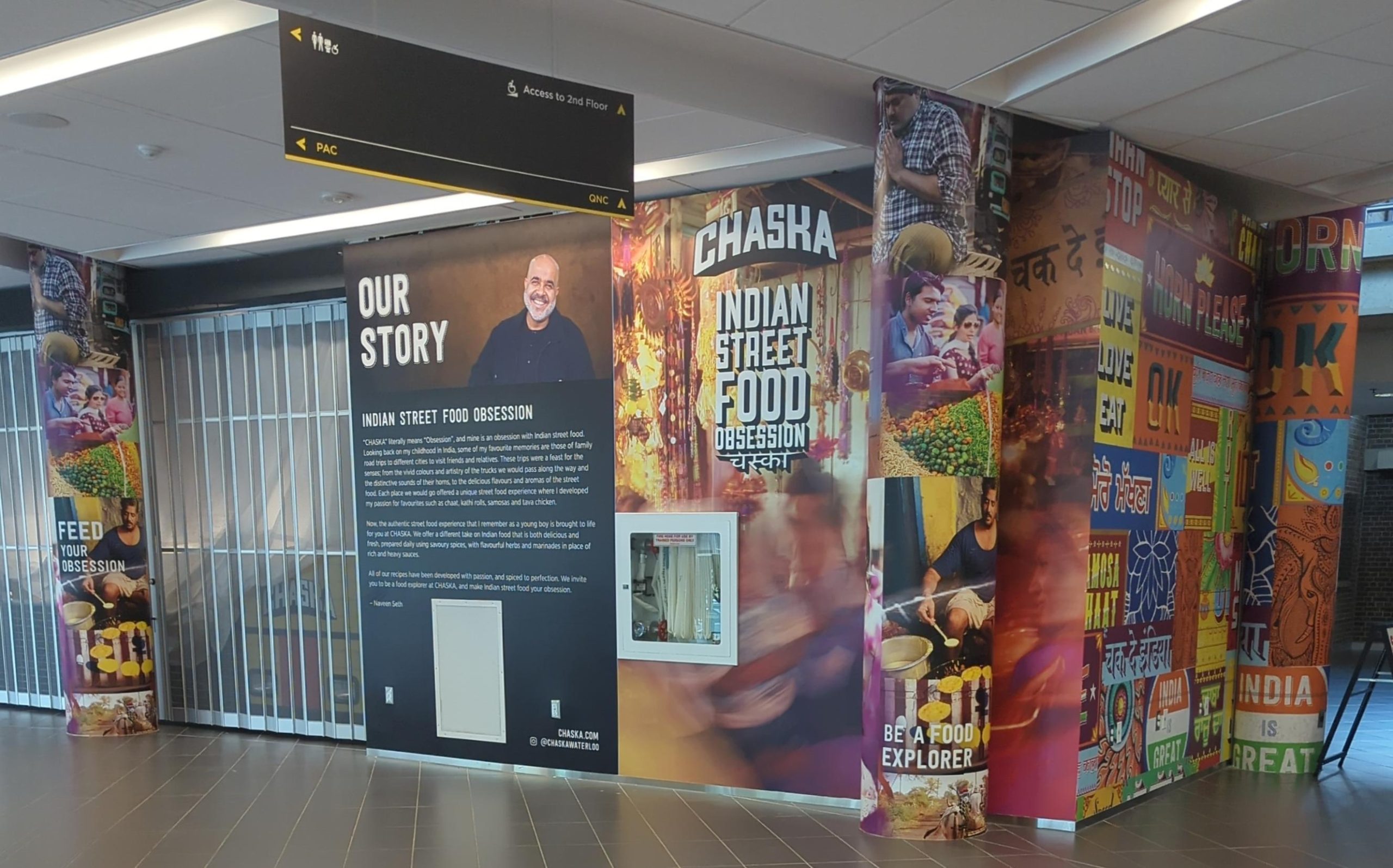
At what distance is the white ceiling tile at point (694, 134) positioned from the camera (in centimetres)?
446

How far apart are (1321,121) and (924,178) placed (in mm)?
1884

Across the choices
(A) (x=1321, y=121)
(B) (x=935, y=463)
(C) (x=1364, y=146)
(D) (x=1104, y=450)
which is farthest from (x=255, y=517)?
(C) (x=1364, y=146)

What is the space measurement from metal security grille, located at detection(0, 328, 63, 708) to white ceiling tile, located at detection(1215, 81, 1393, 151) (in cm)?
947

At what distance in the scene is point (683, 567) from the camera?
18.1 feet

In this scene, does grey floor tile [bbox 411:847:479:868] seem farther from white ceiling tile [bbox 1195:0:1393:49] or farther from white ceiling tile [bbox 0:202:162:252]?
white ceiling tile [bbox 1195:0:1393:49]

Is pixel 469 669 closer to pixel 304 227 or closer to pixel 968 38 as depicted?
pixel 304 227

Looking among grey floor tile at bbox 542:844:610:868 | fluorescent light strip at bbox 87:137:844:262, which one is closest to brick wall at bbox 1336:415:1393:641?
fluorescent light strip at bbox 87:137:844:262

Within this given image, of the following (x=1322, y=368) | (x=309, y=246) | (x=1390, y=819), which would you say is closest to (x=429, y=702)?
(x=309, y=246)

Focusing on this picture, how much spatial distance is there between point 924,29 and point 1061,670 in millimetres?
3115

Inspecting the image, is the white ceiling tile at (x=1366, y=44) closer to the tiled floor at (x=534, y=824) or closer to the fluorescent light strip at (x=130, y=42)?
the tiled floor at (x=534, y=824)

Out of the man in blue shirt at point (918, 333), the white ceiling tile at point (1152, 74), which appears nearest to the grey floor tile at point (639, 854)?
the man in blue shirt at point (918, 333)

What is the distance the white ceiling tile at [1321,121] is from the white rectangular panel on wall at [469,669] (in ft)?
16.2

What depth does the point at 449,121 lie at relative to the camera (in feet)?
10.2

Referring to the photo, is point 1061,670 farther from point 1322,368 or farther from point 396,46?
point 396,46
